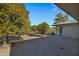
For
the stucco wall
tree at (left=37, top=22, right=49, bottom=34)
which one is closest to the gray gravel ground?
the stucco wall

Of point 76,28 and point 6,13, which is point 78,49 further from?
point 6,13

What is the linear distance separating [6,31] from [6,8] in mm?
446

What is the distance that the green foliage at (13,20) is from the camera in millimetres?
3060

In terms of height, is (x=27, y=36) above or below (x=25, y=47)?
above

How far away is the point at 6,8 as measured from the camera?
308 cm

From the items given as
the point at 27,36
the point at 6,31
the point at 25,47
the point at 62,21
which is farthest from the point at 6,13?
the point at 62,21

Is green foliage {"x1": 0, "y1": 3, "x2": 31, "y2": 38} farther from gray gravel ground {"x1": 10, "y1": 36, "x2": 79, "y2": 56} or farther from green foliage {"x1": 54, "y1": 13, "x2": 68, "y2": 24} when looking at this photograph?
green foliage {"x1": 54, "y1": 13, "x2": 68, "y2": 24}

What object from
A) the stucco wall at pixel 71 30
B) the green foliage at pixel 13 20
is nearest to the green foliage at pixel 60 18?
the stucco wall at pixel 71 30

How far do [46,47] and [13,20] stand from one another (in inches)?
34.6

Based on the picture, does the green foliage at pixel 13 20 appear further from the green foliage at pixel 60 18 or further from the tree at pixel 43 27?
the green foliage at pixel 60 18

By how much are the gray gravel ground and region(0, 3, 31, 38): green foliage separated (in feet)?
1.01

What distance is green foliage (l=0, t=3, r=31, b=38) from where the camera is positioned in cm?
306

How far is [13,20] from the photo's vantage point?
10.5 feet

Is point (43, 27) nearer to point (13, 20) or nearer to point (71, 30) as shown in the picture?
A: point (13, 20)
